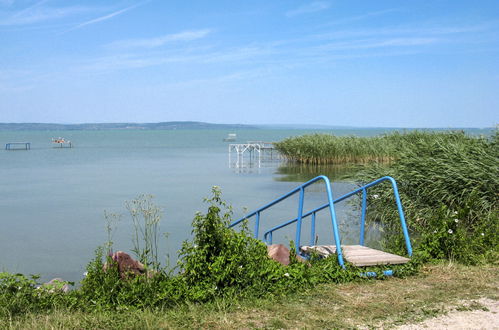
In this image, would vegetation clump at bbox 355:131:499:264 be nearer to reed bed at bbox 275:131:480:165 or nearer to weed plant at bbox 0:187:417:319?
weed plant at bbox 0:187:417:319

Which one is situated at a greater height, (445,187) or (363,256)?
(445,187)

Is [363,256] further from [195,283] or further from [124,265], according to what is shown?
[124,265]

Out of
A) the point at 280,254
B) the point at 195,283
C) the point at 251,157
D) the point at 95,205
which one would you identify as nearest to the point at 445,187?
the point at 280,254

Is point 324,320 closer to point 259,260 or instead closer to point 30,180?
point 259,260

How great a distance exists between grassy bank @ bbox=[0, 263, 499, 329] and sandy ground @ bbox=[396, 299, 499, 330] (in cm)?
10

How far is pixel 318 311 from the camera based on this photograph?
468cm

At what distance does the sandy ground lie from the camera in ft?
14.0

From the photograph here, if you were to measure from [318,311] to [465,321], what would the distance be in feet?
4.08

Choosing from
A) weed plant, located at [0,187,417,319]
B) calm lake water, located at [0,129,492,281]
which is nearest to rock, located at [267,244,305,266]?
weed plant, located at [0,187,417,319]

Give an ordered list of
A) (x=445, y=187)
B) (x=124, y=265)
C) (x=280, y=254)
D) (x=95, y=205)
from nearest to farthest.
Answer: (x=124, y=265) → (x=280, y=254) → (x=445, y=187) → (x=95, y=205)

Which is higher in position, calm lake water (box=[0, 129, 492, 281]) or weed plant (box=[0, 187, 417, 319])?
weed plant (box=[0, 187, 417, 319])

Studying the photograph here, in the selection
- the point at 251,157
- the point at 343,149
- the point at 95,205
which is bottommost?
the point at 95,205

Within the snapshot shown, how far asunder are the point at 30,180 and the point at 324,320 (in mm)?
24360

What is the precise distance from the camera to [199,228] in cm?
543
